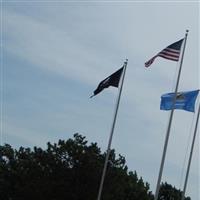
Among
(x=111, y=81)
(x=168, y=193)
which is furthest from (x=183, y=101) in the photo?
(x=168, y=193)

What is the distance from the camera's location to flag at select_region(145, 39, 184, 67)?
28.2 meters

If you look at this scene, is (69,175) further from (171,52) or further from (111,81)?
(171,52)

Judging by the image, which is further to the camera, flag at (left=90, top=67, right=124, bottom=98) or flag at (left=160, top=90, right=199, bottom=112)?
flag at (left=90, top=67, right=124, bottom=98)

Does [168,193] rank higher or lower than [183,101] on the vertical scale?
higher

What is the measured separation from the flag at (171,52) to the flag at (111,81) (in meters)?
5.25

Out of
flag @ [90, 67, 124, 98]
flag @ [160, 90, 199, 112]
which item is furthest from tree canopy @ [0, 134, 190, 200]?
flag @ [160, 90, 199, 112]

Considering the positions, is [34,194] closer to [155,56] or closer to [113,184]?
[113,184]

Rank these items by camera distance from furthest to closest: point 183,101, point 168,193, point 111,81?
point 168,193 < point 111,81 < point 183,101

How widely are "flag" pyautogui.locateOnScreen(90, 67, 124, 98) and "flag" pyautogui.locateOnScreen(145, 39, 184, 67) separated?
17.2ft

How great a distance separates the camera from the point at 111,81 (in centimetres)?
3391

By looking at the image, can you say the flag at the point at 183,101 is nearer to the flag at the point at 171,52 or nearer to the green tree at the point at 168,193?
the flag at the point at 171,52

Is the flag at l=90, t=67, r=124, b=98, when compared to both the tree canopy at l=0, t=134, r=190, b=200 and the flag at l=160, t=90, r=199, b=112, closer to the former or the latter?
the flag at l=160, t=90, r=199, b=112

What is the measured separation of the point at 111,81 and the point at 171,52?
20.8ft

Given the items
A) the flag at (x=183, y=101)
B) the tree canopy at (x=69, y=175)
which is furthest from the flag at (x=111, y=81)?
the tree canopy at (x=69, y=175)
